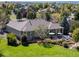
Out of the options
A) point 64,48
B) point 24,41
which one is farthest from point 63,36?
point 24,41

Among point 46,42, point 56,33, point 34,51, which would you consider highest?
point 56,33

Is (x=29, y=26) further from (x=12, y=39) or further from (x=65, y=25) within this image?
(x=65, y=25)

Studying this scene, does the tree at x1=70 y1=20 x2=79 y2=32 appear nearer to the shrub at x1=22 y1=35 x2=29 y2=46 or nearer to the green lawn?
the green lawn

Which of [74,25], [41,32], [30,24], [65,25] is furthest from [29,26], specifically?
[74,25]

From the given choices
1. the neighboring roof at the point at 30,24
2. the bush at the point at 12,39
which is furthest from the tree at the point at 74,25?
the bush at the point at 12,39

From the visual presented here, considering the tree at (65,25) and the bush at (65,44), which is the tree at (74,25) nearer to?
the tree at (65,25)

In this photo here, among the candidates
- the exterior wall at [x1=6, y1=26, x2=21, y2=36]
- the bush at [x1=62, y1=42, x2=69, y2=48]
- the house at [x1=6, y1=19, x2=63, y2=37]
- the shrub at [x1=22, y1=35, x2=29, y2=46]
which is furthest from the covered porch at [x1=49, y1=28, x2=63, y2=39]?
the exterior wall at [x1=6, y1=26, x2=21, y2=36]
